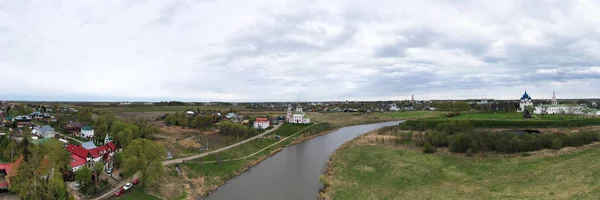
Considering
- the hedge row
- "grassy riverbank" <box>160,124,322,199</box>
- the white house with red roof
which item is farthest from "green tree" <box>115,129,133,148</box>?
the hedge row

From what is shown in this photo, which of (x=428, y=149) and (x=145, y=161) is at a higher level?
(x=145, y=161)

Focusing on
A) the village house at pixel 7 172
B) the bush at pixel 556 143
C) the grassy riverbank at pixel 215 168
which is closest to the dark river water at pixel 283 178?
the grassy riverbank at pixel 215 168

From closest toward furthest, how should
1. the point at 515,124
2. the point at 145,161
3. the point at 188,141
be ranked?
the point at 145,161 < the point at 188,141 < the point at 515,124

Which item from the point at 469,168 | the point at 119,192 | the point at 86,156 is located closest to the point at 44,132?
the point at 86,156

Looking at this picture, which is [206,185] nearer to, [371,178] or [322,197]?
[322,197]

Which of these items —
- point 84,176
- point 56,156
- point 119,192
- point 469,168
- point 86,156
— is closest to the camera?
point 84,176

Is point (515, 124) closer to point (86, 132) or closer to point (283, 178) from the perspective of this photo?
point (283, 178)
